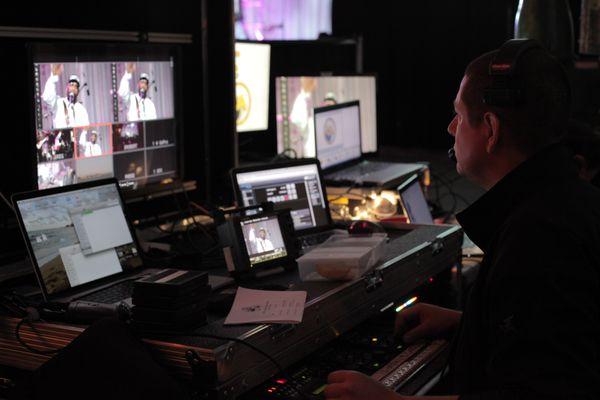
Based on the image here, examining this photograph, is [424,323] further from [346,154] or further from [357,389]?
[346,154]

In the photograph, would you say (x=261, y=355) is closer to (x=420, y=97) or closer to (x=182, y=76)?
(x=182, y=76)

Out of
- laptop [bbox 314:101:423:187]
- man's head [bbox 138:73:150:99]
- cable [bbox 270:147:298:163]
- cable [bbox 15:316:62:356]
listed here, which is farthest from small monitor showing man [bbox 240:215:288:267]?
cable [bbox 270:147:298:163]

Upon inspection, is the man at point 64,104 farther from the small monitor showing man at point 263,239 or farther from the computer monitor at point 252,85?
the computer monitor at point 252,85

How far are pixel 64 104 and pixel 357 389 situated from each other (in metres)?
1.25

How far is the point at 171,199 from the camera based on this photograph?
111 inches

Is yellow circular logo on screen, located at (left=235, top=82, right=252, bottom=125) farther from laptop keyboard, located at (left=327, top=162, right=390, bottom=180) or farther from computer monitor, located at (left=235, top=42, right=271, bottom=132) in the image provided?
laptop keyboard, located at (left=327, top=162, right=390, bottom=180)

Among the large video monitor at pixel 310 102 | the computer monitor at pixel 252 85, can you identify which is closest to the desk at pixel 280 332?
the large video monitor at pixel 310 102

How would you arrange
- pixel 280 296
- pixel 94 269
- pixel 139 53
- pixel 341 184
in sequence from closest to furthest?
pixel 280 296
pixel 94 269
pixel 139 53
pixel 341 184

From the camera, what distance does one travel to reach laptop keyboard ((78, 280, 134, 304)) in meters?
1.87

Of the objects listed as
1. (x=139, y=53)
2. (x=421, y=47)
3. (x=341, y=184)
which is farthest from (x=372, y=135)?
(x=421, y=47)

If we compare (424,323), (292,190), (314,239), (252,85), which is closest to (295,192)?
(292,190)

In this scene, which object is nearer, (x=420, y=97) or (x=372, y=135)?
(x=372, y=135)

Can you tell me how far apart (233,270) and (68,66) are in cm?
77

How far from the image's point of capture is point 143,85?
8.27 feet
